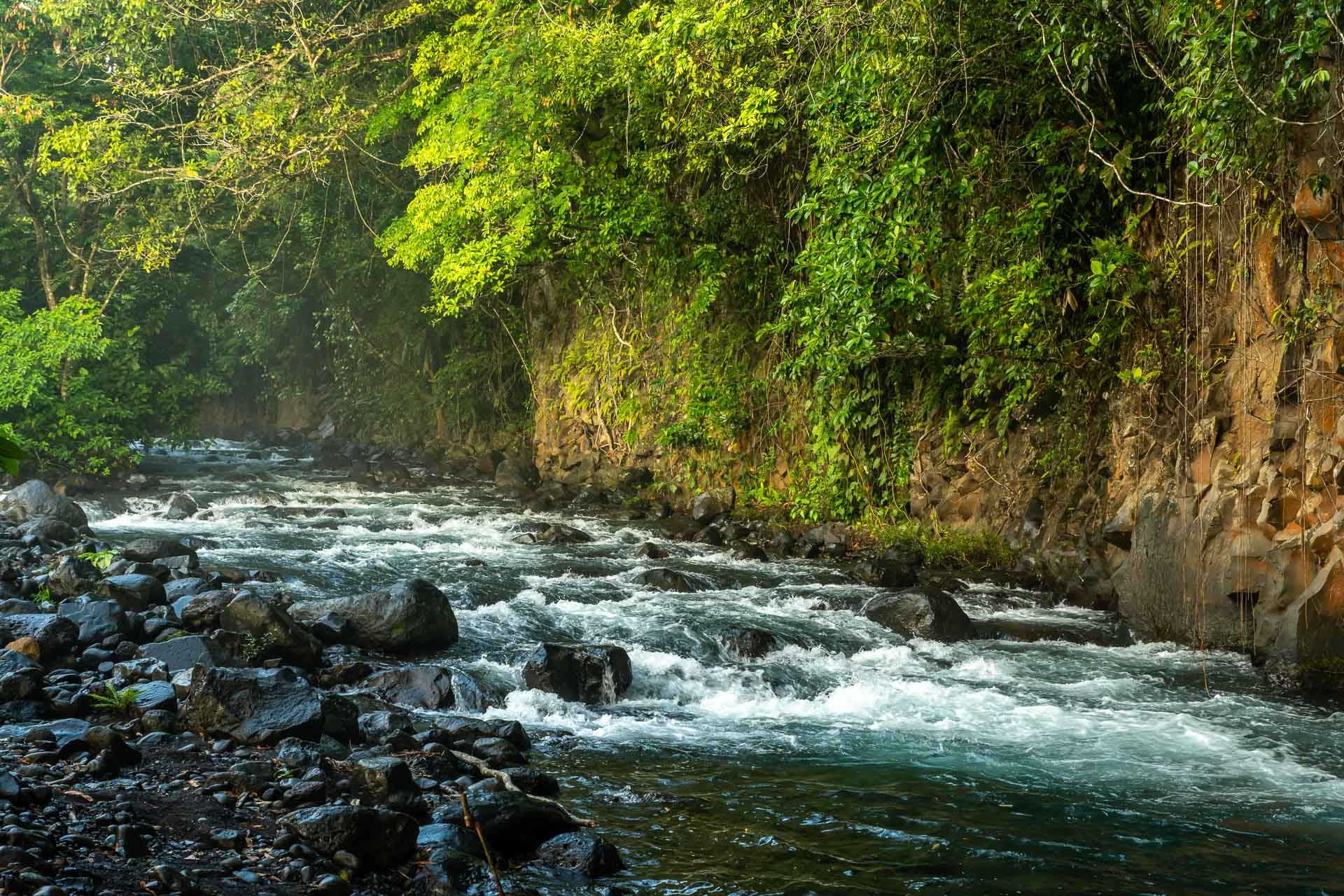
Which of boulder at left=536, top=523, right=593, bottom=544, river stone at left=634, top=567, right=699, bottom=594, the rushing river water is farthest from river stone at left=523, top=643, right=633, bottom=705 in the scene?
boulder at left=536, top=523, right=593, bottom=544

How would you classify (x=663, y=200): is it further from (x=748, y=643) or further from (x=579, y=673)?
(x=579, y=673)

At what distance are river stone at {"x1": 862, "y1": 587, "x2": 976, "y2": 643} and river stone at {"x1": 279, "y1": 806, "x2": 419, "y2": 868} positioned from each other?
517 centimetres

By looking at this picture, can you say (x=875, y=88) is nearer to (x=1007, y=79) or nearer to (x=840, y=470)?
(x=1007, y=79)

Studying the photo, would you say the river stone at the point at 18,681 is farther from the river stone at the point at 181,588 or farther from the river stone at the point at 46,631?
the river stone at the point at 181,588

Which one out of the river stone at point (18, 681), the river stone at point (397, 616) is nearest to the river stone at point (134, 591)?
the river stone at point (397, 616)

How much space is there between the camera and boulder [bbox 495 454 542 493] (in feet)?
57.6

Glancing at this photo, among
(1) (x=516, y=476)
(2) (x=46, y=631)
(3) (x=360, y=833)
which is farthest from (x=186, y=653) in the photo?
(1) (x=516, y=476)

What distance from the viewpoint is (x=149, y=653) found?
6664mm

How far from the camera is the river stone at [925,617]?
859cm

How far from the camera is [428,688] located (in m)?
6.80

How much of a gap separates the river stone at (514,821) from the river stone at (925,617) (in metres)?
4.50

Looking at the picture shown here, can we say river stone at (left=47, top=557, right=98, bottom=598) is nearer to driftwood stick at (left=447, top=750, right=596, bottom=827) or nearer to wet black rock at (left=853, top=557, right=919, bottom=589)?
driftwood stick at (left=447, top=750, right=596, bottom=827)

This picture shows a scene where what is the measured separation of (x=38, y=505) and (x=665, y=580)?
709 centimetres

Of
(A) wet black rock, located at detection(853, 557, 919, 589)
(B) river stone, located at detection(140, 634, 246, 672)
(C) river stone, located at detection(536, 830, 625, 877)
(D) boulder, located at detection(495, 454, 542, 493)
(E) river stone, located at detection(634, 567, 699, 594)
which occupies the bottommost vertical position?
(C) river stone, located at detection(536, 830, 625, 877)
